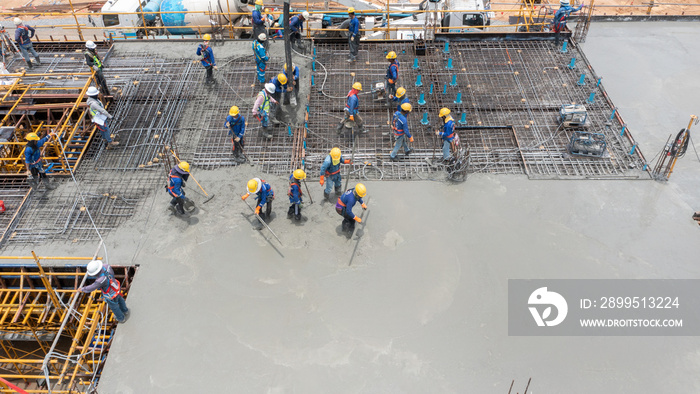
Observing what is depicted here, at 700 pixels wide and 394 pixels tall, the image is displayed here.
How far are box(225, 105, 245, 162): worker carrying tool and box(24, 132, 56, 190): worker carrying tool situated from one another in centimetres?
463

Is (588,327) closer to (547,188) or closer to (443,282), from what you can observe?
(443,282)

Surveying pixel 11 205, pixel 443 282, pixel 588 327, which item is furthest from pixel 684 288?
pixel 11 205

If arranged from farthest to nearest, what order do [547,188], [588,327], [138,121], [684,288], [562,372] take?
[138,121] < [547,188] < [684,288] < [588,327] < [562,372]

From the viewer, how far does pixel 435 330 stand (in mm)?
10648

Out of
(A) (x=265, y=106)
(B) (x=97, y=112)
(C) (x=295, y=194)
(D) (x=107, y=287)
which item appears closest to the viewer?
(D) (x=107, y=287)

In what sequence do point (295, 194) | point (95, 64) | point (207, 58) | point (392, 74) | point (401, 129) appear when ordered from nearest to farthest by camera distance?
point (295, 194) < point (401, 129) < point (95, 64) < point (392, 74) < point (207, 58)

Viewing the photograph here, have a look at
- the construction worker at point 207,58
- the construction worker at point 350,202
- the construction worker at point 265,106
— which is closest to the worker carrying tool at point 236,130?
the construction worker at point 265,106

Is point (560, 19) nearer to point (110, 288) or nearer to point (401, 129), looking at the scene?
point (401, 129)

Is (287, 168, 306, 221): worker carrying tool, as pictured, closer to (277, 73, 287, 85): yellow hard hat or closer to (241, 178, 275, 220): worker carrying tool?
(241, 178, 275, 220): worker carrying tool

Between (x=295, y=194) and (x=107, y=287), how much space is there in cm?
439

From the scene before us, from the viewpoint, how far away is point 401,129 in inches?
554

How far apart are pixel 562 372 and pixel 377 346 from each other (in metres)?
3.51

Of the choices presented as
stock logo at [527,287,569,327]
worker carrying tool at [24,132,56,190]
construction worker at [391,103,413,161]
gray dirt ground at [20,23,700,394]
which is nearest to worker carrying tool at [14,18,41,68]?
worker carrying tool at [24,132,56,190]

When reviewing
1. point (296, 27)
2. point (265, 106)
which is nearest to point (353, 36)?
point (296, 27)
